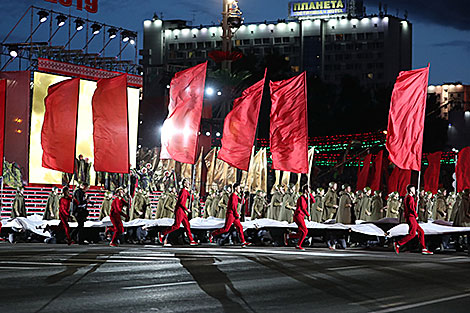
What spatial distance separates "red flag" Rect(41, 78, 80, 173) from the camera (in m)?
25.5

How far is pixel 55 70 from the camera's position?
38.6 meters

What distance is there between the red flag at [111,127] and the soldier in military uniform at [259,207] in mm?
7092

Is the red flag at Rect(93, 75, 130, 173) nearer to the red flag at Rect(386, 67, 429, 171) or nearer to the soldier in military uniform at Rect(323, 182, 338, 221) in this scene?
the soldier in military uniform at Rect(323, 182, 338, 221)

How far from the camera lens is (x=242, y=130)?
24609mm

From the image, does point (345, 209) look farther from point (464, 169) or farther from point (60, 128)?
point (60, 128)

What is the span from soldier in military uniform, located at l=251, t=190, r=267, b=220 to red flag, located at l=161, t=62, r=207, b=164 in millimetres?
7377

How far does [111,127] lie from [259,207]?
7.94m

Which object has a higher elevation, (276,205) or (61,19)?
(61,19)

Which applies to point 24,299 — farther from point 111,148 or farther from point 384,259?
point 111,148

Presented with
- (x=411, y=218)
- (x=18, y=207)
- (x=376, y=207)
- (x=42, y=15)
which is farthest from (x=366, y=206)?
(x=42, y=15)

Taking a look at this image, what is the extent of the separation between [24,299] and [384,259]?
9316 millimetres

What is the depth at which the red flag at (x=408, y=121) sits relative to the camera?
66.1 ft

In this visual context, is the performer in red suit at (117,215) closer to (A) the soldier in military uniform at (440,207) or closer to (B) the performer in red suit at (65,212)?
(B) the performer in red suit at (65,212)

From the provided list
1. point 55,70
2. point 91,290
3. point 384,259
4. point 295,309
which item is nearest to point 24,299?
point 91,290
